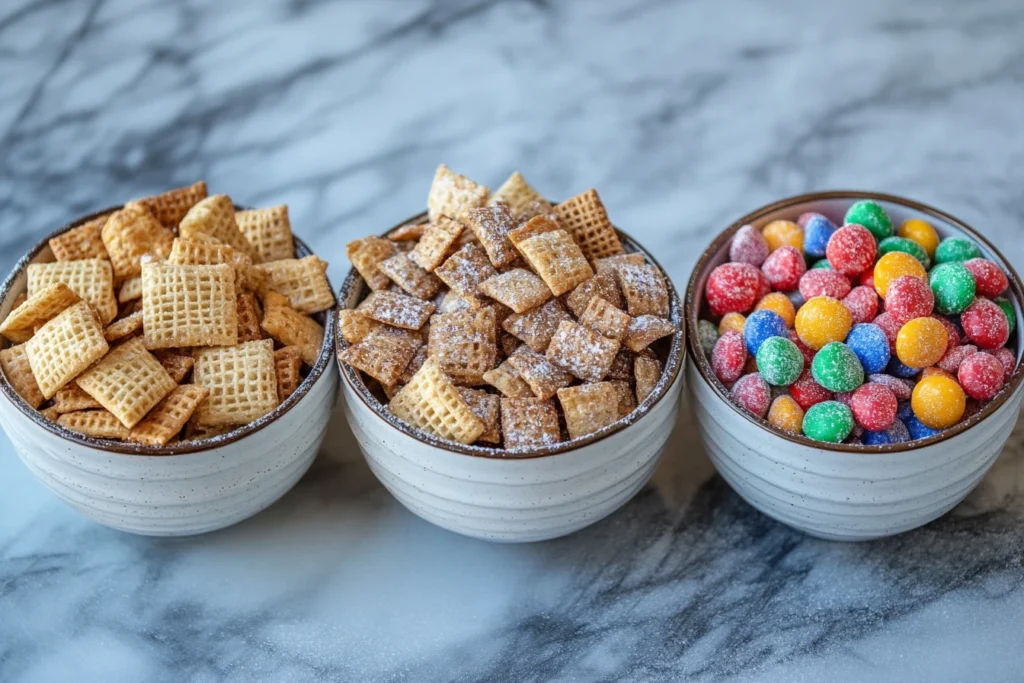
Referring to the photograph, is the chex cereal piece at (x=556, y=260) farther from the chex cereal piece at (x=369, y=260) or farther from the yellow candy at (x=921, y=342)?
the yellow candy at (x=921, y=342)

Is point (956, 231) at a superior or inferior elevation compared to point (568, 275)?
inferior

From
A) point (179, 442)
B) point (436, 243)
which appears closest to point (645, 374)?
point (436, 243)

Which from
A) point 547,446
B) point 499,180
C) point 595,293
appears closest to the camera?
point 547,446

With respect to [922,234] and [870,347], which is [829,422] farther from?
[922,234]

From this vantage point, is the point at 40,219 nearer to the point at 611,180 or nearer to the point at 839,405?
the point at 611,180

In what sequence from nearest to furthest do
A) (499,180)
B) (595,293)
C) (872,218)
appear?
(595,293)
(872,218)
(499,180)

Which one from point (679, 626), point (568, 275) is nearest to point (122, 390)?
point (568, 275)

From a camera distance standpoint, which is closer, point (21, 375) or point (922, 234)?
point (21, 375)
